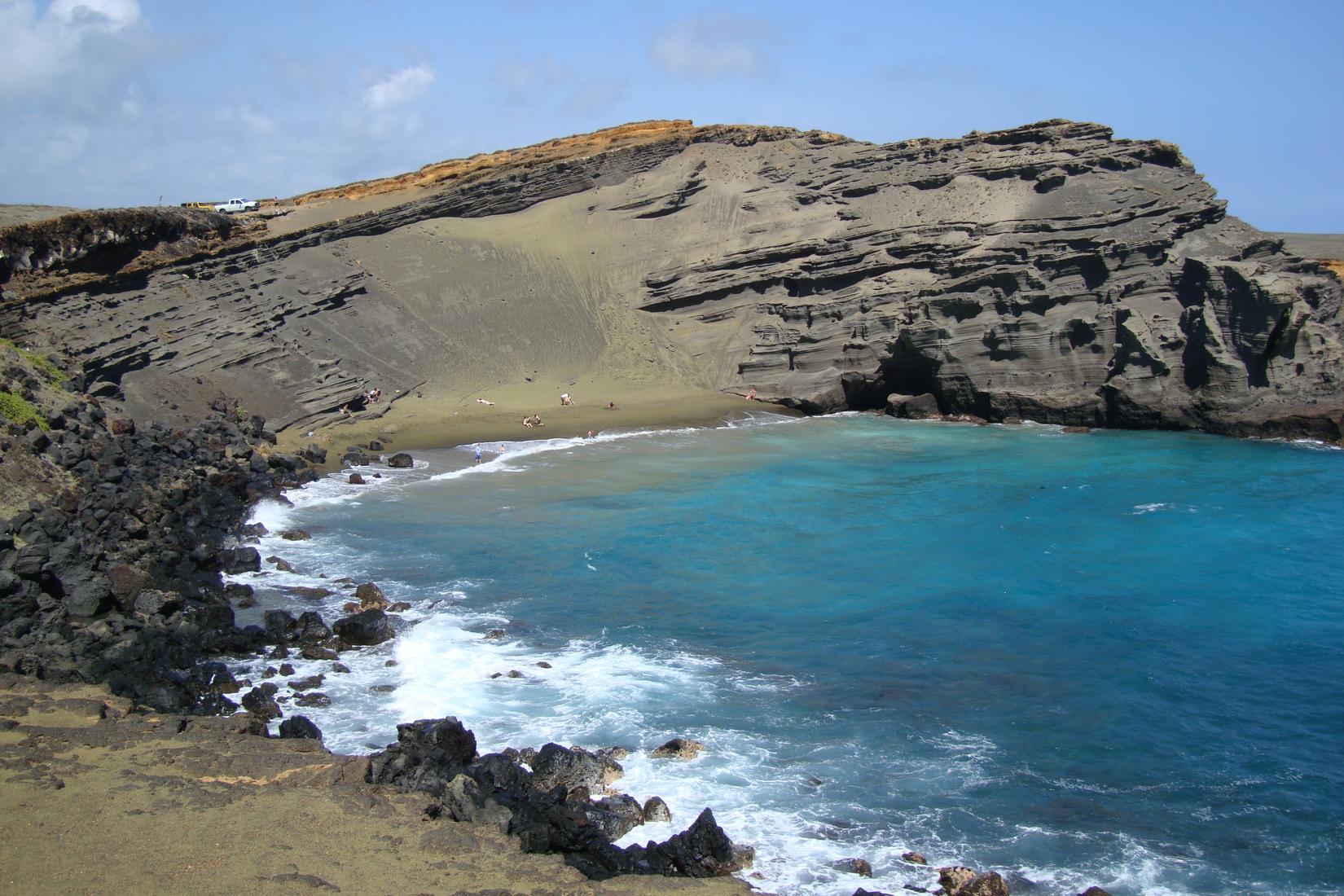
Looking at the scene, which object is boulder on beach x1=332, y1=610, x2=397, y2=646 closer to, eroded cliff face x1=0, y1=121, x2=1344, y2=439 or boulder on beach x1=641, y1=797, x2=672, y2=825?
boulder on beach x1=641, y1=797, x2=672, y2=825

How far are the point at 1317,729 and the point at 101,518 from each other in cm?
1885

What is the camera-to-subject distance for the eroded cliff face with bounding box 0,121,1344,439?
1203 inches

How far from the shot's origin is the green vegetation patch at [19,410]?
1950 centimetres

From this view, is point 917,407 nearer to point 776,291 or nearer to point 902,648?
point 776,291

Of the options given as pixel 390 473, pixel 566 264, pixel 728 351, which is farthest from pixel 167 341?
pixel 728 351

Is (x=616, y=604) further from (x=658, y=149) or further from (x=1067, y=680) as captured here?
(x=658, y=149)

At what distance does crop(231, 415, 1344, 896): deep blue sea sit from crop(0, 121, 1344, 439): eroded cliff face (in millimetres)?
5897

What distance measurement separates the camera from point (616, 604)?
17109 millimetres

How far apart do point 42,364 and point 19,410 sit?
5.95 meters

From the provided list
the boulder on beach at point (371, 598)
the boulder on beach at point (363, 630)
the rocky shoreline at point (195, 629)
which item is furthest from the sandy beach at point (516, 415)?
the boulder on beach at point (363, 630)

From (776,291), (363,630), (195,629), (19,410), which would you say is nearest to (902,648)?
(363,630)

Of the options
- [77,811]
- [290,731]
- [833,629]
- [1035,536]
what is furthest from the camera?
[1035,536]

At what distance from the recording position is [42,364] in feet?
82.0

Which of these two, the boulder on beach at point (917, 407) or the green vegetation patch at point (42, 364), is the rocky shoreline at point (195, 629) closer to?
the green vegetation patch at point (42, 364)
